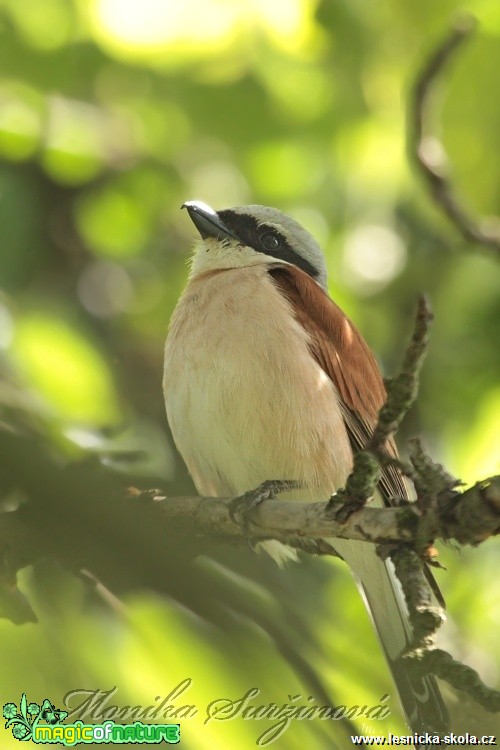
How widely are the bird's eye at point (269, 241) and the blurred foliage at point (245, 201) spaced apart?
2.77ft

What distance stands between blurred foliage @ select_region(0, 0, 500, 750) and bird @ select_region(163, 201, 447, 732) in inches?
10.7

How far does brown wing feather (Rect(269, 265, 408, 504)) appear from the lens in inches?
187

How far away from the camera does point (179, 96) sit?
5.86 m

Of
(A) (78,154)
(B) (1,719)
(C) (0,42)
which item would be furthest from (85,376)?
(B) (1,719)

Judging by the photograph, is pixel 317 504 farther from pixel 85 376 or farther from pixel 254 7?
pixel 254 7

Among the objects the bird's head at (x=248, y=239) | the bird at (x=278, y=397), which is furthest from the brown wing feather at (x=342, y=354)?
the bird's head at (x=248, y=239)

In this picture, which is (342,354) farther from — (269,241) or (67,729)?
(67,729)

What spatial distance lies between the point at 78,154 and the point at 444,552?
3268 millimetres

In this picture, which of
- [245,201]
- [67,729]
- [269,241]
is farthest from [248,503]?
[245,201]

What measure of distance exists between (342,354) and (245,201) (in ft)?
7.70

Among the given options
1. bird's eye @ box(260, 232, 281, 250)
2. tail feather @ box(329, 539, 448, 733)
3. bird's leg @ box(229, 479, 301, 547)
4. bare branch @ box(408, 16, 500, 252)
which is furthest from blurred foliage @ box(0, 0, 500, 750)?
bird's eye @ box(260, 232, 281, 250)

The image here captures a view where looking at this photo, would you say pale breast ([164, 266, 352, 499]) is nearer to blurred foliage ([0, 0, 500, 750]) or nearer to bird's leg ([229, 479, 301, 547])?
bird's leg ([229, 479, 301, 547])

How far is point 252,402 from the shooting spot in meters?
4.44

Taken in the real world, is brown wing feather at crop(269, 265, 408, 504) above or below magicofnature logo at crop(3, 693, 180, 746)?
above
